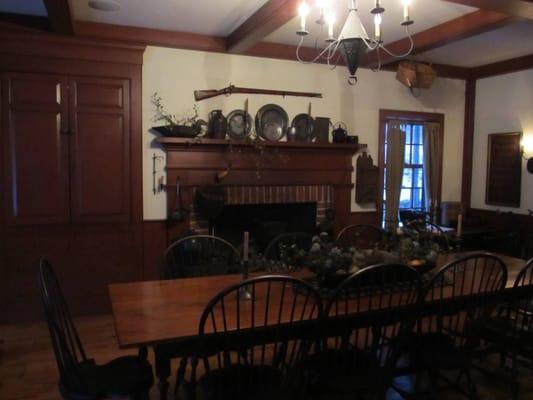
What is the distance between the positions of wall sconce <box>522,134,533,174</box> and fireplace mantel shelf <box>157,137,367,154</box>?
1.76m

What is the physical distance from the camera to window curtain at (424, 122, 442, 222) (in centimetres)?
550

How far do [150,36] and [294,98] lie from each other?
1519 mm

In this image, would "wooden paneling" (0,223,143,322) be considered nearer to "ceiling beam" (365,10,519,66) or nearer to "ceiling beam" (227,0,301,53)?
"ceiling beam" (227,0,301,53)

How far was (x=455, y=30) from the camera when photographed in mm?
3764

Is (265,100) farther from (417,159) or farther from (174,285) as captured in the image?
(174,285)

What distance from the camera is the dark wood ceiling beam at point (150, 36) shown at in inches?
152

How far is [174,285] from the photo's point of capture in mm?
2566

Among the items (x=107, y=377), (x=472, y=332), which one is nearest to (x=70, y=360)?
(x=107, y=377)

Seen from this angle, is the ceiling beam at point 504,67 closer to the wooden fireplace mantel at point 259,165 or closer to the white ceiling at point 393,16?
the white ceiling at point 393,16

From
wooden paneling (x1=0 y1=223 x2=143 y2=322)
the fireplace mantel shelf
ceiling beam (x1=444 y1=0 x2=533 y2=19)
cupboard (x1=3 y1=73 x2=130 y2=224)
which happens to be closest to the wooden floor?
wooden paneling (x1=0 y1=223 x2=143 y2=322)

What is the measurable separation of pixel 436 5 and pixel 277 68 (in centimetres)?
165

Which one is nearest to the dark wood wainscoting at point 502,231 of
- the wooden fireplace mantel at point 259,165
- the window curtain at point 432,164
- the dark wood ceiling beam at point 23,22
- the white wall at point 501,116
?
the white wall at point 501,116

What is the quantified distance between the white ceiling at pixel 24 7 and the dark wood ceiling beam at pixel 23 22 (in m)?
0.04

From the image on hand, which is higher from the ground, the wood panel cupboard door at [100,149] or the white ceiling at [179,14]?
the white ceiling at [179,14]
